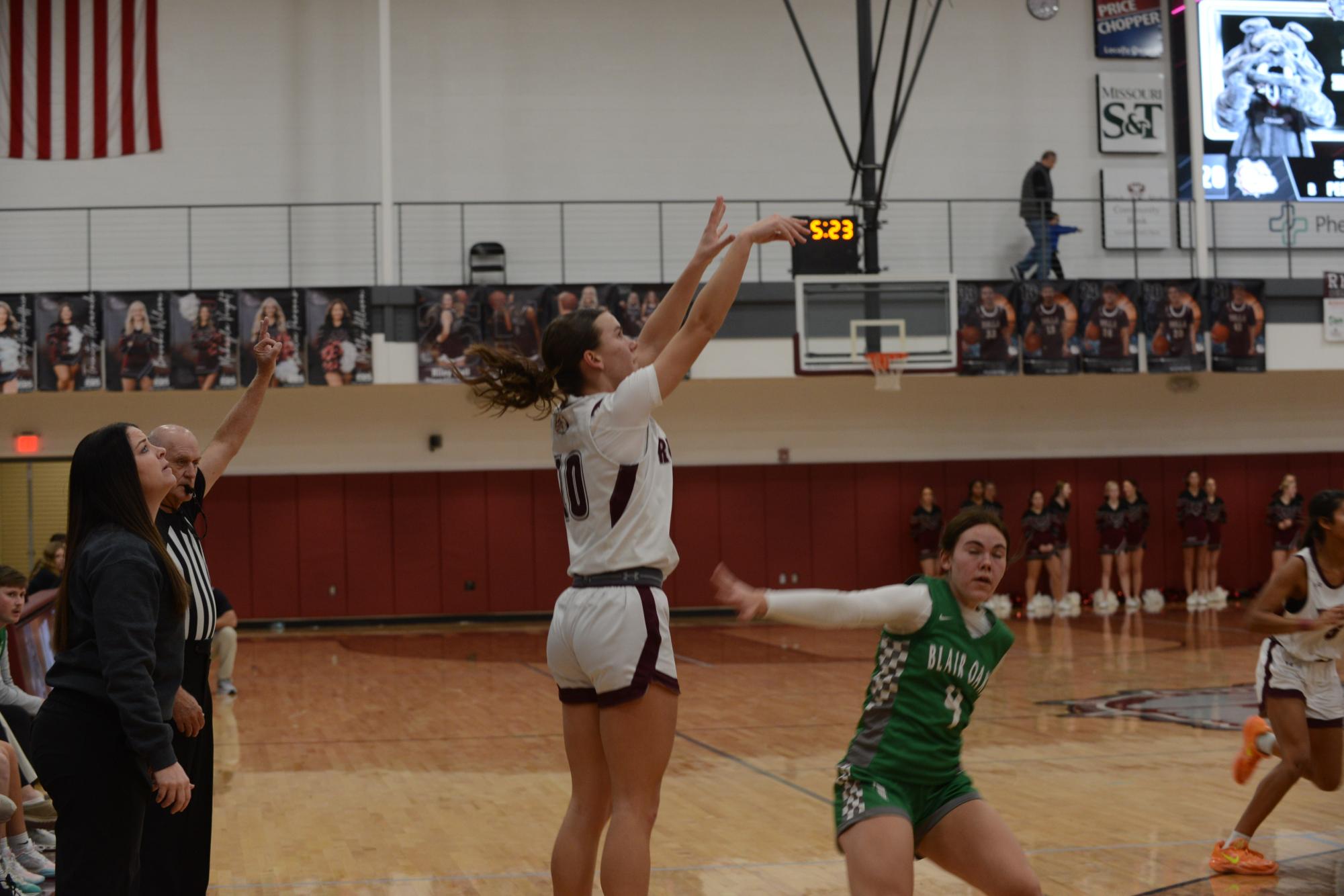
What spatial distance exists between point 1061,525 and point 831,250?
771 centimetres

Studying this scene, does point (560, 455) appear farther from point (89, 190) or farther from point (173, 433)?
point (89, 190)

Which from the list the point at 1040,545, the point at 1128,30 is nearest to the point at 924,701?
the point at 1040,545

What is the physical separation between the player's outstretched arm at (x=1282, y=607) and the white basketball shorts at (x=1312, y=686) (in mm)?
181

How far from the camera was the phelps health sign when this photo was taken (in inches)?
812

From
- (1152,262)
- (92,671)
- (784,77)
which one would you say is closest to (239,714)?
(92,671)

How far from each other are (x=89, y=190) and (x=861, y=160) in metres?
10.9

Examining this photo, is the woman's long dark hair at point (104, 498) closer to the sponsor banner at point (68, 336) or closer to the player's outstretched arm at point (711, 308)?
the player's outstretched arm at point (711, 308)

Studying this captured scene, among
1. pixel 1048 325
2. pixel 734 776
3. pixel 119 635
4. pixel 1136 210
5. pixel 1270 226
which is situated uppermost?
pixel 1136 210

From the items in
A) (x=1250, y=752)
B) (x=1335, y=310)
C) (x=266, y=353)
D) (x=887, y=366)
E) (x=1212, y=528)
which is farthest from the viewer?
(x=1212, y=528)

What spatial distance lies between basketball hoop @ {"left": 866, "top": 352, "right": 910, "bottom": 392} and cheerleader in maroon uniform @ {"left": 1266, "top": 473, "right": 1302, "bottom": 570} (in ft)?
25.7

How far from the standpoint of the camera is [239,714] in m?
10.9

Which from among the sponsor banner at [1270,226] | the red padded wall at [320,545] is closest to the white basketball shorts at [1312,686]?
the red padded wall at [320,545]

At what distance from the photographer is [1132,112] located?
2062 centimetres

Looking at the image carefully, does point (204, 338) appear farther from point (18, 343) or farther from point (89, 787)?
point (89, 787)
